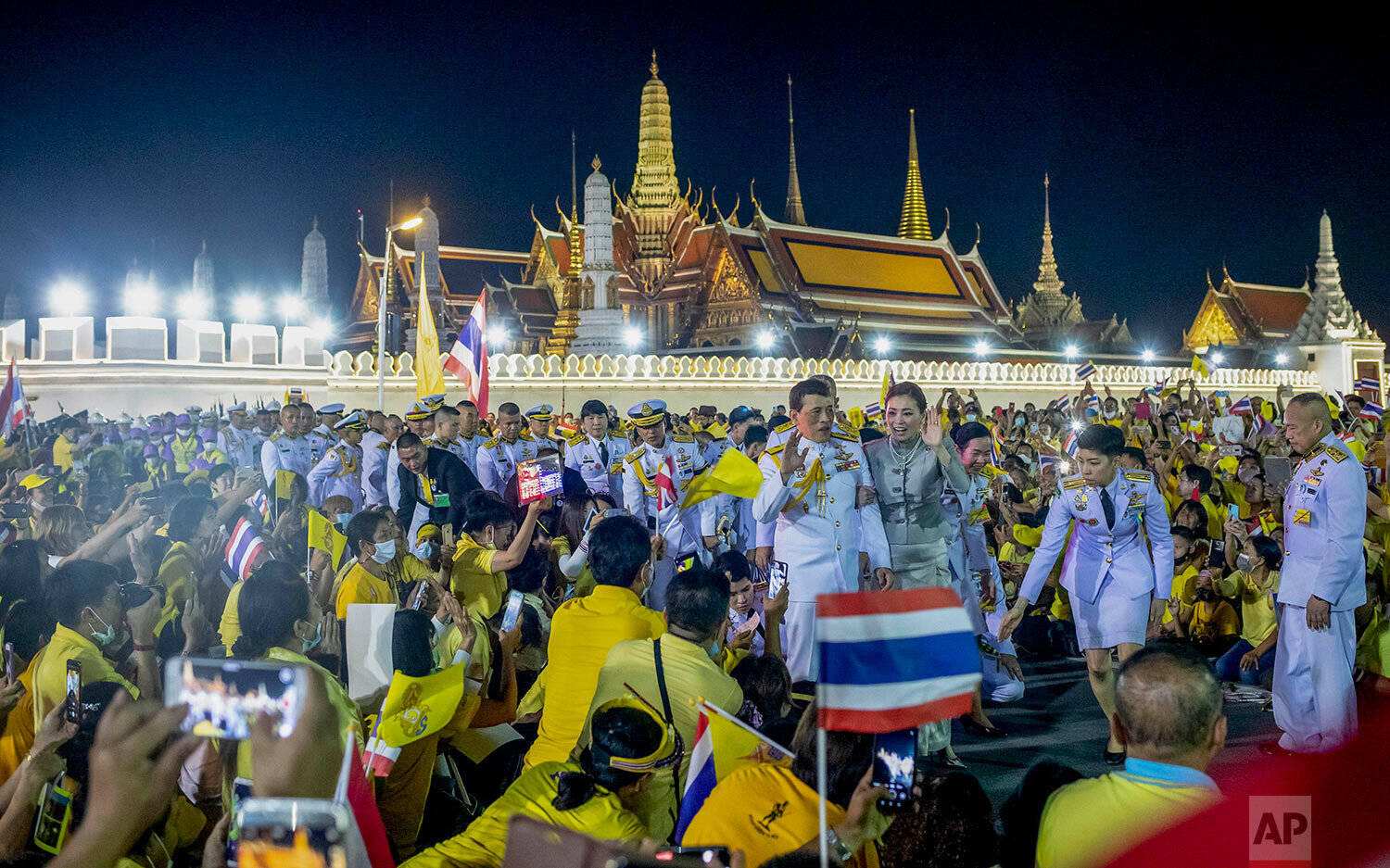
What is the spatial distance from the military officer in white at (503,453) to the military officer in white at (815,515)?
5285 millimetres

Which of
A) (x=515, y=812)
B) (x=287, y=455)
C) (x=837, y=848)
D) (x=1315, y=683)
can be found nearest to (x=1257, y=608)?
(x=1315, y=683)

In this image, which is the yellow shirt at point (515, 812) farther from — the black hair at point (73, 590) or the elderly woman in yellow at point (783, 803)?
the black hair at point (73, 590)

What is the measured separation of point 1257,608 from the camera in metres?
7.97

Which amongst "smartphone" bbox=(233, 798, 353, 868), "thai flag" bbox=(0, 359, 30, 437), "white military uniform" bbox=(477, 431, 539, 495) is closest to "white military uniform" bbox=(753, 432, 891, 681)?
"smartphone" bbox=(233, 798, 353, 868)

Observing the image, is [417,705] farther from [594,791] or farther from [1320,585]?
[1320,585]

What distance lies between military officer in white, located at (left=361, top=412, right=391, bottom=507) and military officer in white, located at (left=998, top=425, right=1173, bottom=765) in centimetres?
632

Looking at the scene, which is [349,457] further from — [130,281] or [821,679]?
[130,281]

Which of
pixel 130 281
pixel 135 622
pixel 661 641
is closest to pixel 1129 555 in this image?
pixel 661 641

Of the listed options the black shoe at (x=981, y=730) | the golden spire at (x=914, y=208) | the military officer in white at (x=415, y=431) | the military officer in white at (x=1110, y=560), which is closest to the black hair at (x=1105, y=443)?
the military officer in white at (x=1110, y=560)

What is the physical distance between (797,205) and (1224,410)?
39834mm

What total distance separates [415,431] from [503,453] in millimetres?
1317

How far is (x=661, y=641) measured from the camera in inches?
154

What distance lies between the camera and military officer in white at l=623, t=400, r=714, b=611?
961 centimetres

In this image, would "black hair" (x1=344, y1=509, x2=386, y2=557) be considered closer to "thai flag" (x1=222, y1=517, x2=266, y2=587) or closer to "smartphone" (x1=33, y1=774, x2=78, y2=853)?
"thai flag" (x1=222, y1=517, x2=266, y2=587)
